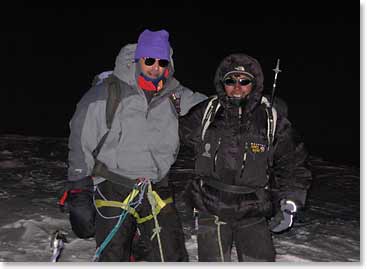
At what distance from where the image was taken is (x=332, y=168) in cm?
1002

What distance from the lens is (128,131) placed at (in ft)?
12.7

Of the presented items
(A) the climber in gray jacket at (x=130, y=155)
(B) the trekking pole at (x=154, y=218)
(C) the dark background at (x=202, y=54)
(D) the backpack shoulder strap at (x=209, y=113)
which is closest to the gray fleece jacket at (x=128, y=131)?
(A) the climber in gray jacket at (x=130, y=155)

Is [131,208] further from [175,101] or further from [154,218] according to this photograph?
[175,101]

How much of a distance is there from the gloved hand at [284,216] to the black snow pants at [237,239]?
0.12 metres

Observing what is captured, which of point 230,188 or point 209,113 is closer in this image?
point 230,188

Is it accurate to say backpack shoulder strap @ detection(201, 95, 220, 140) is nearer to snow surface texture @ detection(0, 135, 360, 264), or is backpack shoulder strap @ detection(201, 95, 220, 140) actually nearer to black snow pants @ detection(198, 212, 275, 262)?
black snow pants @ detection(198, 212, 275, 262)

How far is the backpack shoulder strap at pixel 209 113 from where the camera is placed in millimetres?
3926

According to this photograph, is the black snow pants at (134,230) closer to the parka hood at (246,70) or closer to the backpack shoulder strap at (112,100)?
the backpack shoulder strap at (112,100)

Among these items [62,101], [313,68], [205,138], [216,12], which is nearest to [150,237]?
[205,138]

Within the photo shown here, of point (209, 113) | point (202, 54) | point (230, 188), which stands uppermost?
point (202, 54)

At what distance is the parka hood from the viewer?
3896 millimetres

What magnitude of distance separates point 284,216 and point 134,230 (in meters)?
1.18

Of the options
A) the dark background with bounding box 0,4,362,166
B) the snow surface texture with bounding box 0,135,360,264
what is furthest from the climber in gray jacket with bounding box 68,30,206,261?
the dark background with bounding box 0,4,362,166

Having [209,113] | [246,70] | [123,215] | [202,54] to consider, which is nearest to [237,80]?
[246,70]
